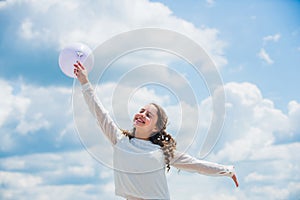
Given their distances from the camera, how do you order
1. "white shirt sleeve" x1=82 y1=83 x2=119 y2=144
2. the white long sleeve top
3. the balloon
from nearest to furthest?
the white long sleeve top, "white shirt sleeve" x1=82 y1=83 x2=119 y2=144, the balloon

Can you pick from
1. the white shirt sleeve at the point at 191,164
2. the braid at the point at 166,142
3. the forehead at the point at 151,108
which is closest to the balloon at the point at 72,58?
the forehead at the point at 151,108

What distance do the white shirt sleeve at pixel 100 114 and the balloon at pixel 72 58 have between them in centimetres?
45

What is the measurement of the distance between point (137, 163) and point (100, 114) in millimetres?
772

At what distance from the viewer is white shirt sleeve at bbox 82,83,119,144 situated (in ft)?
15.9

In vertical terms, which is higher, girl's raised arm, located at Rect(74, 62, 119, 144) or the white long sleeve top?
girl's raised arm, located at Rect(74, 62, 119, 144)

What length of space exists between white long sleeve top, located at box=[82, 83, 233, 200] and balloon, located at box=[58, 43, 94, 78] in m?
0.48

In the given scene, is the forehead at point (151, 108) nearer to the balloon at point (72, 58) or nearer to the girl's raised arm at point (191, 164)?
the girl's raised arm at point (191, 164)

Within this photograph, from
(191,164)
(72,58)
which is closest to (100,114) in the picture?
(72,58)

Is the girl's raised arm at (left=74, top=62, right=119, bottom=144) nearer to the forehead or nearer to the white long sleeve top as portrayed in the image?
the white long sleeve top

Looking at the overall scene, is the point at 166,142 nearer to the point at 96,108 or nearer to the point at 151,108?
the point at 151,108

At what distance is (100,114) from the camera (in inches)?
191

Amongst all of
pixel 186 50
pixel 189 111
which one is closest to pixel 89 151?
pixel 189 111

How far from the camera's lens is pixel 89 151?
537 centimetres

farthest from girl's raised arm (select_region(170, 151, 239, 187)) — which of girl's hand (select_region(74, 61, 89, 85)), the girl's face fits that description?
girl's hand (select_region(74, 61, 89, 85))
